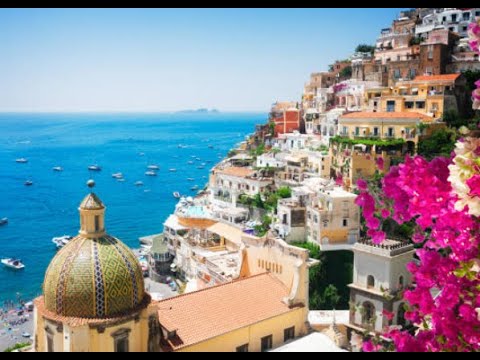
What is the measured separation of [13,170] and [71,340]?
74676 millimetres

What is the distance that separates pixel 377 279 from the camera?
1788 centimetres

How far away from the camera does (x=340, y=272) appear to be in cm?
2442

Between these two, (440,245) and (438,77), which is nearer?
(440,245)

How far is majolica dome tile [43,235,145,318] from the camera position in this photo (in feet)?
26.5

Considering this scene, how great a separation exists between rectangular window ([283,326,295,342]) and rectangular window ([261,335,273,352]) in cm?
50

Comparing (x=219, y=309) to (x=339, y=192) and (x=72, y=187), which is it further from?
(x=72, y=187)

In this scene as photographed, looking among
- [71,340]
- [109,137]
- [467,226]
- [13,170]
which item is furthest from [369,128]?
[109,137]

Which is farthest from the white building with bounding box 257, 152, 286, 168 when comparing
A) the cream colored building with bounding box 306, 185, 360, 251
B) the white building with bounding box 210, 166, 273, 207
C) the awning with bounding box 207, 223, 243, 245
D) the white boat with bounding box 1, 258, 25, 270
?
the white boat with bounding box 1, 258, 25, 270

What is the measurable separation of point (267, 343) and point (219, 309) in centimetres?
113

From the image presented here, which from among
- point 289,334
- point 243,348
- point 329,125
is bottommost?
point 289,334

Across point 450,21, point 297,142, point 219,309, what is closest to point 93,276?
point 219,309

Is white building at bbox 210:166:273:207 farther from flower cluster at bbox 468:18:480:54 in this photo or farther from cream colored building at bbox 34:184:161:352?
flower cluster at bbox 468:18:480:54

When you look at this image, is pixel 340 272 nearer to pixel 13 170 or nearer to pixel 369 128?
pixel 369 128

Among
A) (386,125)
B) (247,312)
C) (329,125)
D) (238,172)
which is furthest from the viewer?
(329,125)
